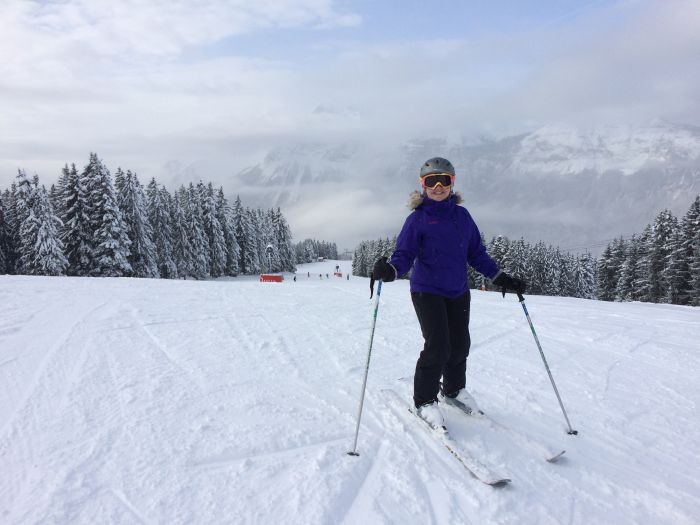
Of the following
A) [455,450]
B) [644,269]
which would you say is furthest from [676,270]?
[455,450]

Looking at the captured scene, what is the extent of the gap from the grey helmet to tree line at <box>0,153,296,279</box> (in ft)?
113

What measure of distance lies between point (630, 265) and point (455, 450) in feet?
182

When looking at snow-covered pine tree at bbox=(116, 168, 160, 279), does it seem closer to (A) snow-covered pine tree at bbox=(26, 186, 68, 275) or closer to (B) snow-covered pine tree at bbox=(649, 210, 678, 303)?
(A) snow-covered pine tree at bbox=(26, 186, 68, 275)

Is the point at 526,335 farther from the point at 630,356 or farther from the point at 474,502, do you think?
the point at 474,502

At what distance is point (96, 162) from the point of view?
33.5 metres

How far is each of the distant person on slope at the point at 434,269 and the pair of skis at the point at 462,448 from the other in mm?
77

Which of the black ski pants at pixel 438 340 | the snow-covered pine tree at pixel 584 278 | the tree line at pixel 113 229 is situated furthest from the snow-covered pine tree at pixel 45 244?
the snow-covered pine tree at pixel 584 278

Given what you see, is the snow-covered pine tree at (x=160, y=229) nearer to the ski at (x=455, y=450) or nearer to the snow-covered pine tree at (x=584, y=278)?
the ski at (x=455, y=450)

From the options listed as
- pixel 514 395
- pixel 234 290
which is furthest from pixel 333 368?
pixel 234 290

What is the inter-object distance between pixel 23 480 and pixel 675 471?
457 cm

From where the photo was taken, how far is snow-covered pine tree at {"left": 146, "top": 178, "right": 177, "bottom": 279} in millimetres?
43812

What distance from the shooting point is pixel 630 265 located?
48.8 m

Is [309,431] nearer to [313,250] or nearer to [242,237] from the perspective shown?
[242,237]

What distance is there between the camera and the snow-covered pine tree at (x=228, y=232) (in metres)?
54.0
